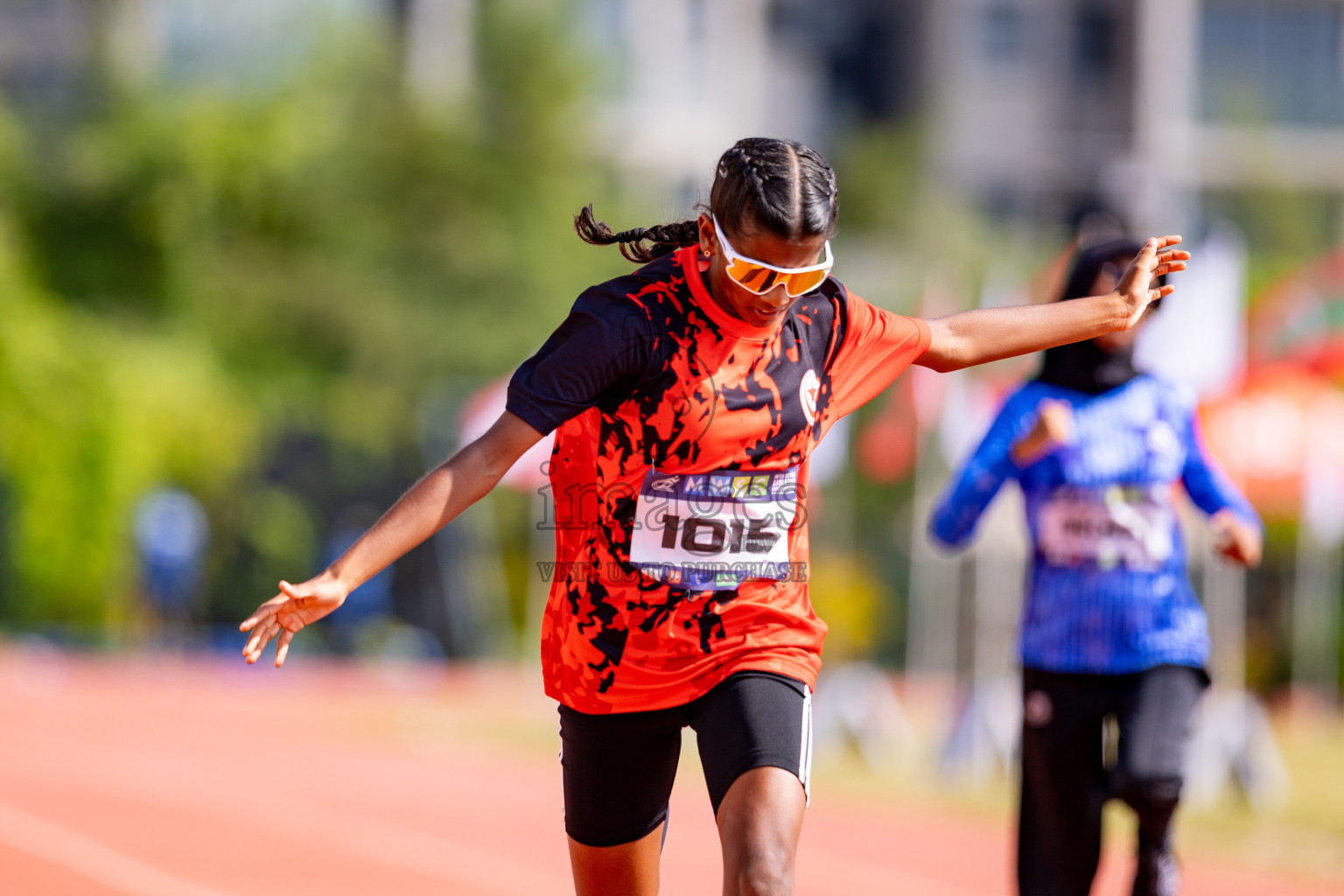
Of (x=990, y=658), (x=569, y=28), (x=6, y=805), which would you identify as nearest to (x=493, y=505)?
(x=990, y=658)

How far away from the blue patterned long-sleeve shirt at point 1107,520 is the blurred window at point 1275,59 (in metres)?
37.6

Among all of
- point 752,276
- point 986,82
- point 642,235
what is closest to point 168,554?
point 642,235

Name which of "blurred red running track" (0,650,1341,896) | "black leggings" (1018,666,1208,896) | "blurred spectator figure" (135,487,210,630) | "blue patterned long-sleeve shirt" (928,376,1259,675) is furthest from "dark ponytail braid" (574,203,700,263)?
"blurred spectator figure" (135,487,210,630)

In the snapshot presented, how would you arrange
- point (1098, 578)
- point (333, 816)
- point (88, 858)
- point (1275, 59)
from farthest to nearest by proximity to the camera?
point (1275, 59)
point (333, 816)
point (88, 858)
point (1098, 578)

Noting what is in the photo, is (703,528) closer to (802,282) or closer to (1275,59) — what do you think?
(802,282)

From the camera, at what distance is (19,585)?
20.7m

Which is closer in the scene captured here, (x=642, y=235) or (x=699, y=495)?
(x=699, y=495)

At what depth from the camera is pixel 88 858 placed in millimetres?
8312

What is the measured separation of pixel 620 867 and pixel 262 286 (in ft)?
74.1

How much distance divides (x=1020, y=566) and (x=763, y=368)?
1554 centimetres

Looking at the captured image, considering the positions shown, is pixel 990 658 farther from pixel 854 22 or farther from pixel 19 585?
pixel 854 22

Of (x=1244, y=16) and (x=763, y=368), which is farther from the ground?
(x=1244, y=16)

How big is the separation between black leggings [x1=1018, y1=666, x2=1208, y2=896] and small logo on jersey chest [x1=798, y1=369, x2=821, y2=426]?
1.74 m

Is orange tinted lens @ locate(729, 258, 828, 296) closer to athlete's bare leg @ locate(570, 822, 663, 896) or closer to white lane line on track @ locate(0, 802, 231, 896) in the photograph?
athlete's bare leg @ locate(570, 822, 663, 896)
